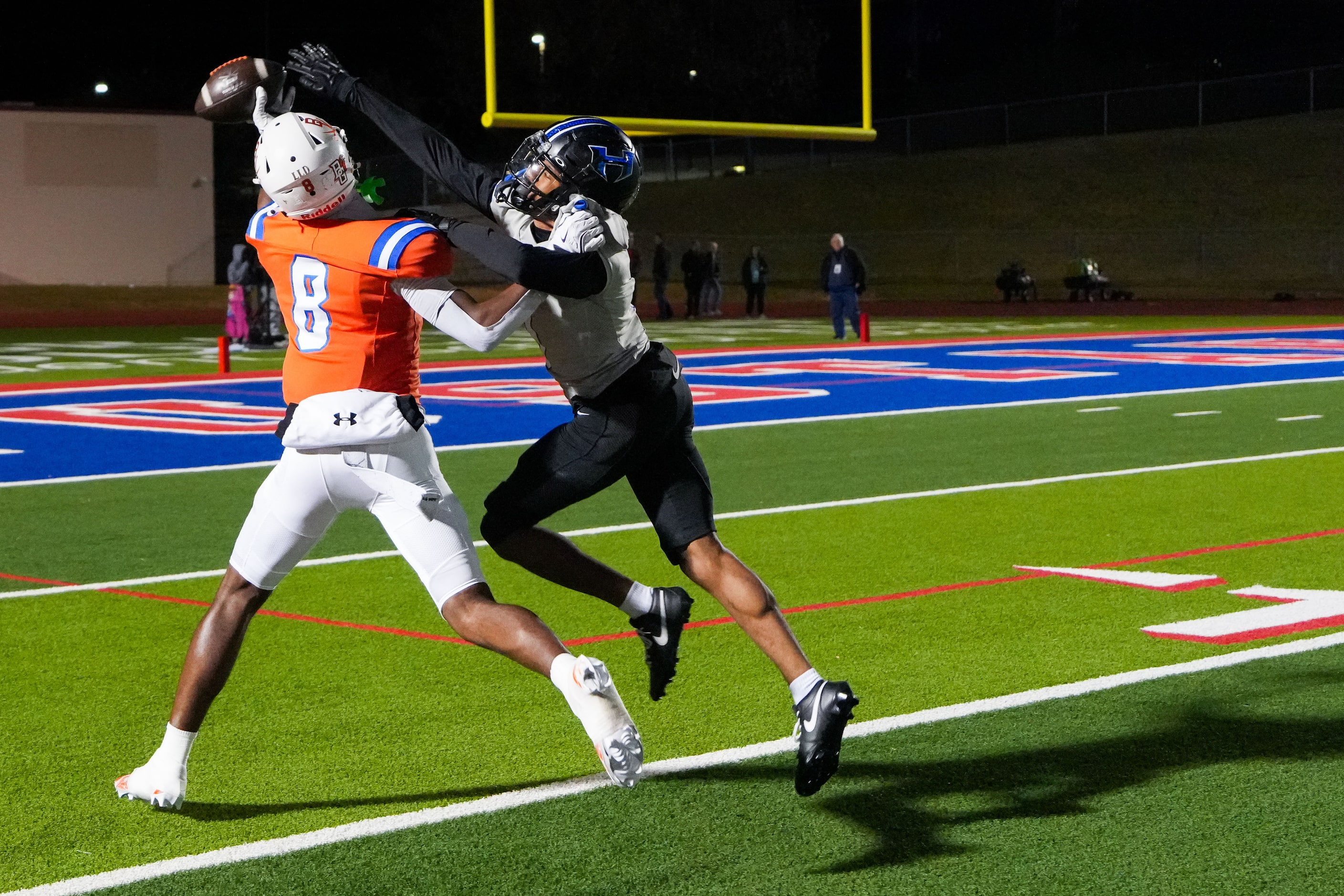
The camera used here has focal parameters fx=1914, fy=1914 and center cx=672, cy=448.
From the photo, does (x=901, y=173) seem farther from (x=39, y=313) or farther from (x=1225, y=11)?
(x=39, y=313)

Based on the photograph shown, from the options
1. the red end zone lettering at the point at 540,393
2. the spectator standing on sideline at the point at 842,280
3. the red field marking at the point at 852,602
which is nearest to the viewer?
the red field marking at the point at 852,602

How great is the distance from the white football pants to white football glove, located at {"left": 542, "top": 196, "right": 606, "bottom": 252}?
566 millimetres

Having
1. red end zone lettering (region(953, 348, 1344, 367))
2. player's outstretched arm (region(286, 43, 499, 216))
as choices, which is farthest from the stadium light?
player's outstretched arm (region(286, 43, 499, 216))

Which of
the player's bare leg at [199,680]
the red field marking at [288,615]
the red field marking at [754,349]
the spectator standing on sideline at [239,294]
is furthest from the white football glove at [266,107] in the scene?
the spectator standing on sideline at [239,294]

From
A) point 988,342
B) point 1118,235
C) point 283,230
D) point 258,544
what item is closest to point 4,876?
point 258,544

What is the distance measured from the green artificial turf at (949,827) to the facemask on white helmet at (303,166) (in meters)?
1.48

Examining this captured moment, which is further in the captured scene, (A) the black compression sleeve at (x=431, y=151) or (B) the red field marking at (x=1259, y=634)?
(B) the red field marking at (x=1259, y=634)

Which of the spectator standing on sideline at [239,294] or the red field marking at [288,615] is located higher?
the spectator standing on sideline at [239,294]

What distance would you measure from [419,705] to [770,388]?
12791mm

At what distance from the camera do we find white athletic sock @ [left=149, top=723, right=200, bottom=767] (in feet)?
15.1

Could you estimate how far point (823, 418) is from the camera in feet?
49.8

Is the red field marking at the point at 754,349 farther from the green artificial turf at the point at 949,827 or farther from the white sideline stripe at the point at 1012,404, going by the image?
the green artificial turf at the point at 949,827

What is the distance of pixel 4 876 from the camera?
164 inches

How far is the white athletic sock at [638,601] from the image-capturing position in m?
5.18
